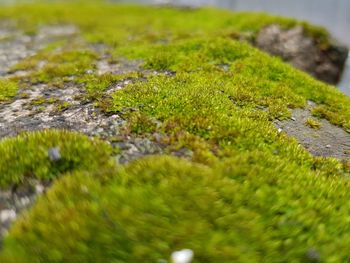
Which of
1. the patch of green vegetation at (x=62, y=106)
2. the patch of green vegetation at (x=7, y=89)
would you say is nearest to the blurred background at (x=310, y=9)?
the patch of green vegetation at (x=7, y=89)

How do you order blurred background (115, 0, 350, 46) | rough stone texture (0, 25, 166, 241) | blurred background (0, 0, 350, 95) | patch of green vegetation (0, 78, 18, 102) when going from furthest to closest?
blurred background (115, 0, 350, 46)
blurred background (0, 0, 350, 95)
patch of green vegetation (0, 78, 18, 102)
rough stone texture (0, 25, 166, 241)

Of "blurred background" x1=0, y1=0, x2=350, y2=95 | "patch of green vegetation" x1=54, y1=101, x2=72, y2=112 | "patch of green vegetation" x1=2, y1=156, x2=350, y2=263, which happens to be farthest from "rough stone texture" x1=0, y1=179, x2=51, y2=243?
"blurred background" x1=0, y1=0, x2=350, y2=95

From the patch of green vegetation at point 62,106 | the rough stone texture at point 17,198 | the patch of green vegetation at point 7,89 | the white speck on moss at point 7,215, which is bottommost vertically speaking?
the patch of green vegetation at point 7,89

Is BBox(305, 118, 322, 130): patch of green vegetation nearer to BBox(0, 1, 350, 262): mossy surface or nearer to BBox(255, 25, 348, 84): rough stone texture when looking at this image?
BBox(0, 1, 350, 262): mossy surface

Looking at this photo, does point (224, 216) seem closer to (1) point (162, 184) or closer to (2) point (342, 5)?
(1) point (162, 184)

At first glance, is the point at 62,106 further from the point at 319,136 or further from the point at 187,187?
the point at 319,136

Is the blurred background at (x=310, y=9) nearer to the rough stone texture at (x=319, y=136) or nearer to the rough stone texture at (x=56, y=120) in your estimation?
the rough stone texture at (x=319, y=136)

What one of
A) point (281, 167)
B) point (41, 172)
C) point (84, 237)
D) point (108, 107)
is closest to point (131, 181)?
point (84, 237)

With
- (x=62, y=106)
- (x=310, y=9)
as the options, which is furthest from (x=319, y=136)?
(x=310, y=9)
